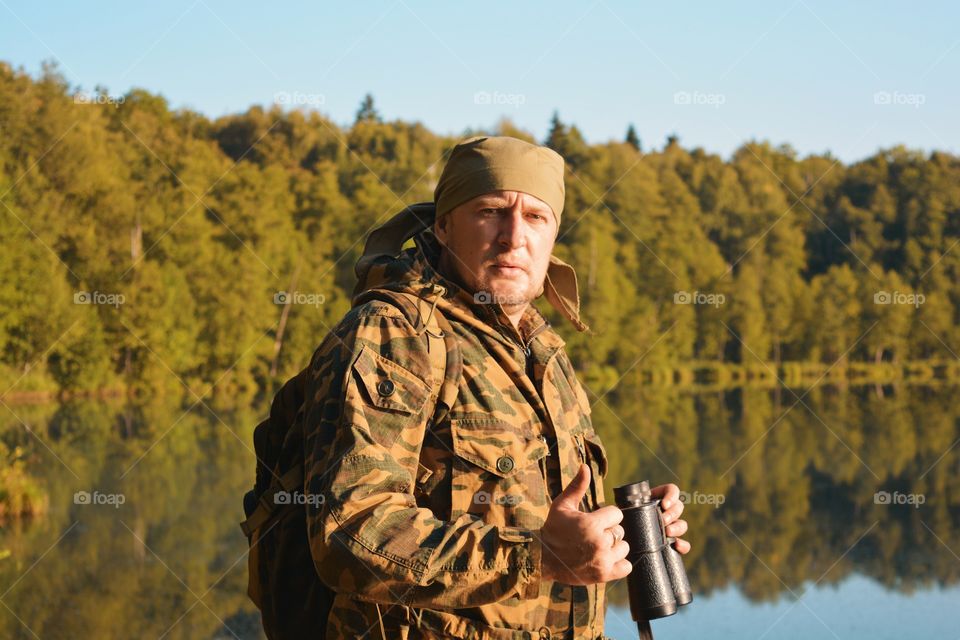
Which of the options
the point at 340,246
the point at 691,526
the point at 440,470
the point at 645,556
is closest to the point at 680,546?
the point at 645,556

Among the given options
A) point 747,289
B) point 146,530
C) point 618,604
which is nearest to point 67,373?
point 146,530

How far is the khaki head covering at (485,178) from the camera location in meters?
2.51

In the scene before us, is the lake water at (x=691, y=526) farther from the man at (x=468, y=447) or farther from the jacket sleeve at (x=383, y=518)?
the jacket sleeve at (x=383, y=518)

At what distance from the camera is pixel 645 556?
2.37 meters

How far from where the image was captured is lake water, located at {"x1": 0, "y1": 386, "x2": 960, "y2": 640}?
33.7 feet

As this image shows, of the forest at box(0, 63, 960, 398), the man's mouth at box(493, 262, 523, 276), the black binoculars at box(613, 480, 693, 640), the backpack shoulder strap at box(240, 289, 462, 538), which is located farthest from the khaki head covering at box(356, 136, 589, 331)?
the forest at box(0, 63, 960, 398)

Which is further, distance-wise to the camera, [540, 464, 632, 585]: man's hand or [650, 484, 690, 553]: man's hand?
[650, 484, 690, 553]: man's hand

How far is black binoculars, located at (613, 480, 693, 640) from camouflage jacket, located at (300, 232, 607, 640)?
135 mm

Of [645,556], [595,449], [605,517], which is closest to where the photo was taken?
[605,517]

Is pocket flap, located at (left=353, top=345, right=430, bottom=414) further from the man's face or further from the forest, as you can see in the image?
the forest

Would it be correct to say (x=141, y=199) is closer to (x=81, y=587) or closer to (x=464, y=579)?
(x=81, y=587)

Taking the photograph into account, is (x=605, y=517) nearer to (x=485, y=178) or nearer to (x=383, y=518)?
(x=383, y=518)

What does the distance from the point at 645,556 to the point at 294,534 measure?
73cm

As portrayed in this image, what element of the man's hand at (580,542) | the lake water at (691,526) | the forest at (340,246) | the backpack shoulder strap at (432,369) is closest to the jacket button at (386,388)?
the backpack shoulder strap at (432,369)
